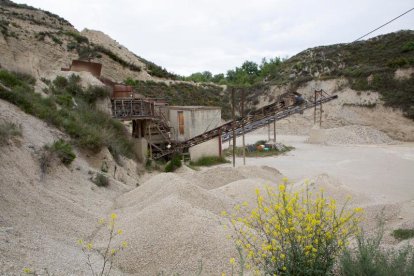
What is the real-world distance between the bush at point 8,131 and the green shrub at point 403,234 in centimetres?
889

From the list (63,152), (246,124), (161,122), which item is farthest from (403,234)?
(246,124)

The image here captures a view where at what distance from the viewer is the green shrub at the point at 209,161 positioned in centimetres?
2148

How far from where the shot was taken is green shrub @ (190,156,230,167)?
846 inches

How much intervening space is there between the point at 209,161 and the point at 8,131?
1441 cm

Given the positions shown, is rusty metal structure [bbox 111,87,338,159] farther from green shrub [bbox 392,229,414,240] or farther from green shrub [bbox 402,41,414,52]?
green shrub [bbox 402,41,414,52]

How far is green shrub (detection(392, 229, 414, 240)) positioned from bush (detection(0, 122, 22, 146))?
29.2 ft

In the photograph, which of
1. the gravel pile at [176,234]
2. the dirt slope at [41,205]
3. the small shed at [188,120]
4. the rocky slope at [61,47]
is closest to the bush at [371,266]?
the gravel pile at [176,234]

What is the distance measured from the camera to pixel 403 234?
728 centimetres

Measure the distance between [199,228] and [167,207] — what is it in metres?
1.27

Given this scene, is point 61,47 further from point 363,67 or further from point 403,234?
point 403,234

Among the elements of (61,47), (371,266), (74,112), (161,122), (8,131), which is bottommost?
(371,266)

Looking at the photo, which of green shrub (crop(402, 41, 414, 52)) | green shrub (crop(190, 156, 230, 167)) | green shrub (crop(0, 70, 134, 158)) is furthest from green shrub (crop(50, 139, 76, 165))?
green shrub (crop(402, 41, 414, 52))

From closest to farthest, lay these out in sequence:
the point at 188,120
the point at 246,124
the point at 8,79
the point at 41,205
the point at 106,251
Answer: the point at 106,251, the point at 41,205, the point at 8,79, the point at 188,120, the point at 246,124

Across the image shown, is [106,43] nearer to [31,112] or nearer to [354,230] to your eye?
[31,112]
